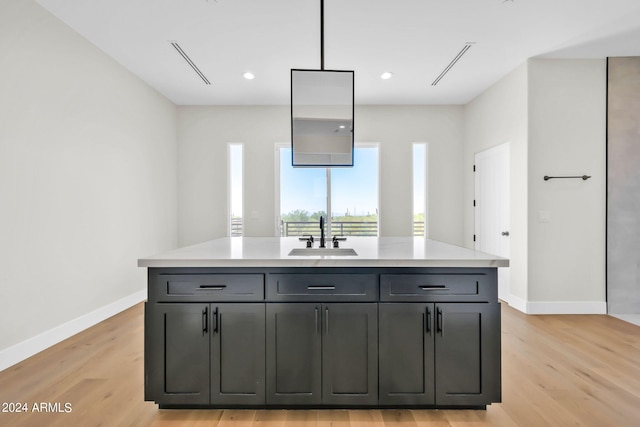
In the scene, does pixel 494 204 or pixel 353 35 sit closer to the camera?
pixel 353 35

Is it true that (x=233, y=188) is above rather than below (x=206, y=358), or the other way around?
above

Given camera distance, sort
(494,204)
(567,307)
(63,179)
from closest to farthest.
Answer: (63,179) → (567,307) → (494,204)

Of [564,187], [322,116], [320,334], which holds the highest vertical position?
[322,116]

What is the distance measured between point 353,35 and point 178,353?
314cm

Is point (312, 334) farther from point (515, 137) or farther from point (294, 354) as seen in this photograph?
point (515, 137)

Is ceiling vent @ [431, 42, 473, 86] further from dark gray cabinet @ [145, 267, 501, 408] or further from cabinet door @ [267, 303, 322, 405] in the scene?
cabinet door @ [267, 303, 322, 405]

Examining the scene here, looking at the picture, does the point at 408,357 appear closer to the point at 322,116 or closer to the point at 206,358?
the point at 206,358

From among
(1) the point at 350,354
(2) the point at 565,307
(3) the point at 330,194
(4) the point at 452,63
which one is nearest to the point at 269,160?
(3) the point at 330,194

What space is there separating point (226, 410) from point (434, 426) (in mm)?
1169

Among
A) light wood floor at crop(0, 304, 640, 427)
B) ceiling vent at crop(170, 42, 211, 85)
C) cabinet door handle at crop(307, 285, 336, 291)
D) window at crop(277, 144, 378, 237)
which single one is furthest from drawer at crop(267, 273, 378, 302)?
window at crop(277, 144, 378, 237)

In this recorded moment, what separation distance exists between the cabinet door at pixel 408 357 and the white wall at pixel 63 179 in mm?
2740

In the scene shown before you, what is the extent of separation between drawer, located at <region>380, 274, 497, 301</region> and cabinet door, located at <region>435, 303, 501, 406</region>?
2.1 inches

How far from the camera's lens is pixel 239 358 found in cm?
176

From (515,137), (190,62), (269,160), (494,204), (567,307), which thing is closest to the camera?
(567,307)
